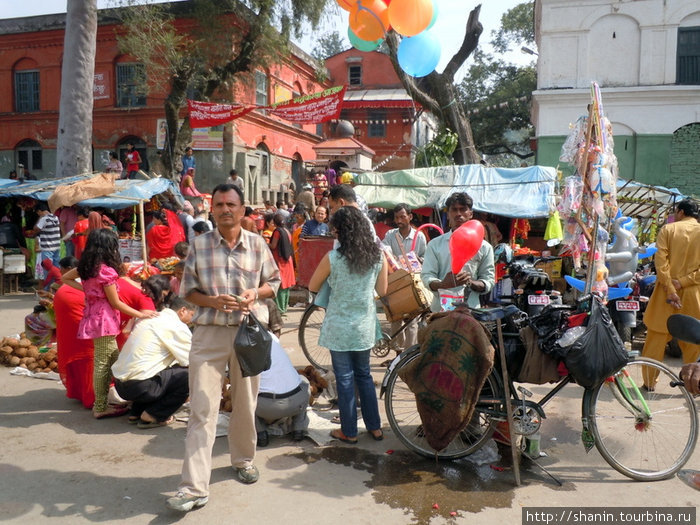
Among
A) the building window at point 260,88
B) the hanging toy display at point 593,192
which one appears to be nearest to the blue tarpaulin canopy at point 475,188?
the hanging toy display at point 593,192

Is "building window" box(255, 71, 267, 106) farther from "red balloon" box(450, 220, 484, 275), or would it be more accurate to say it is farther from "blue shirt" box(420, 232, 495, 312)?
"red balloon" box(450, 220, 484, 275)

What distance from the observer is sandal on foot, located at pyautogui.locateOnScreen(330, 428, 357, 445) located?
170 inches

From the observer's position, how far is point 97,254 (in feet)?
15.3

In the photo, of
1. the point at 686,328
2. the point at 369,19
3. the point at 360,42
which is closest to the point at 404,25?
the point at 369,19

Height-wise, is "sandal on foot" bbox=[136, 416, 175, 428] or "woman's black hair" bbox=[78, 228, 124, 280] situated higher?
"woman's black hair" bbox=[78, 228, 124, 280]

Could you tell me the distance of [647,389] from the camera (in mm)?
5164

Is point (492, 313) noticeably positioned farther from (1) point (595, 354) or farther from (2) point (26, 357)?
(2) point (26, 357)

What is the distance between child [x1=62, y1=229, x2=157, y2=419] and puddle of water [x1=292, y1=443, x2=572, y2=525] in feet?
6.34

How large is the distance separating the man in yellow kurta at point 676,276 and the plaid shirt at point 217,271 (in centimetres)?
409

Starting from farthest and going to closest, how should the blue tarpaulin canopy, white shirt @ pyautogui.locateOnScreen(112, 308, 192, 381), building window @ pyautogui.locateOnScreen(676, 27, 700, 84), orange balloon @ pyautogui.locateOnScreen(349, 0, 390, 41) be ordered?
building window @ pyautogui.locateOnScreen(676, 27, 700, 84)
the blue tarpaulin canopy
orange balloon @ pyautogui.locateOnScreen(349, 0, 390, 41)
white shirt @ pyautogui.locateOnScreen(112, 308, 192, 381)

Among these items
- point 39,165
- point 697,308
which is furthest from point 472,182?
point 39,165

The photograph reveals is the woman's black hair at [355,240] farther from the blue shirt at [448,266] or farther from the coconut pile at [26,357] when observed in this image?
the coconut pile at [26,357]

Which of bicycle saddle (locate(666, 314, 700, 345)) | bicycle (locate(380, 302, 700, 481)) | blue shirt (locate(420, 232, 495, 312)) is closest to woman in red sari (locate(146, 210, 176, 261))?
blue shirt (locate(420, 232, 495, 312))

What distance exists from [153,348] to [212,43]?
52.3ft
